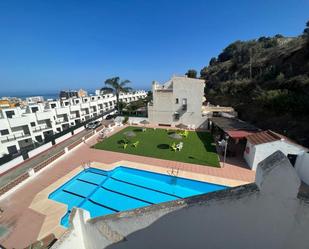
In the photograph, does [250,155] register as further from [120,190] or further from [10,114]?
[10,114]

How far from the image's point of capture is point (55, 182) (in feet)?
44.1

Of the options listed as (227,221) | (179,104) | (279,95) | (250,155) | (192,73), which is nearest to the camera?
(227,221)

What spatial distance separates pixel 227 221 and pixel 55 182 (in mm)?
14329

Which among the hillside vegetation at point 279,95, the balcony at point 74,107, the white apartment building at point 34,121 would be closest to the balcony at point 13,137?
the white apartment building at point 34,121

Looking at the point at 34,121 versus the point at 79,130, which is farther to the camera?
the point at 34,121

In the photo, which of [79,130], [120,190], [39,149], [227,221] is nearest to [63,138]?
[79,130]

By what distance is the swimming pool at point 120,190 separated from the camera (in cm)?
1149

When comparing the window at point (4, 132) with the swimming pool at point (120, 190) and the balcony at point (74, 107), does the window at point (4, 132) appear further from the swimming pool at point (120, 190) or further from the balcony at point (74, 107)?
the swimming pool at point (120, 190)

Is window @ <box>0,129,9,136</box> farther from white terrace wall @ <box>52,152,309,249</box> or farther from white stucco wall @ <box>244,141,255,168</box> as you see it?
white stucco wall @ <box>244,141,255,168</box>

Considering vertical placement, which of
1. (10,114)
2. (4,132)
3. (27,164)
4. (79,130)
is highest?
(10,114)

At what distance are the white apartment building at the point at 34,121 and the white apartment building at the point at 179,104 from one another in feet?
63.7

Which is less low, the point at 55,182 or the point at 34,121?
the point at 34,121

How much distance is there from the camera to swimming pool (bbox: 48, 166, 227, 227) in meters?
11.5

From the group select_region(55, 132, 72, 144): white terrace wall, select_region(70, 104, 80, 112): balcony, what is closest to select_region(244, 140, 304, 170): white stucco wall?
select_region(55, 132, 72, 144): white terrace wall
